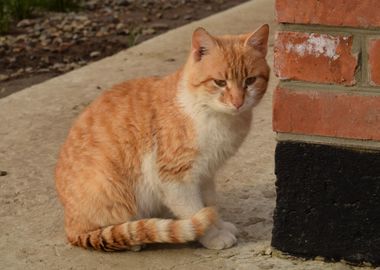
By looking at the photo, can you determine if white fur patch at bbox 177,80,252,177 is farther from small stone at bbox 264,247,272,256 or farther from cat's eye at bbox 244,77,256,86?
small stone at bbox 264,247,272,256

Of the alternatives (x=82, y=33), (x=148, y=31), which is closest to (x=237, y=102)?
(x=148, y=31)

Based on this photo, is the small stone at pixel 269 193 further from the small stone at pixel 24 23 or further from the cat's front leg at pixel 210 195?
the small stone at pixel 24 23

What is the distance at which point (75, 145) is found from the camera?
3262mm

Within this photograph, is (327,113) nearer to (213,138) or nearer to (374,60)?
(374,60)

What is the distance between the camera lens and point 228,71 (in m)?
3.09

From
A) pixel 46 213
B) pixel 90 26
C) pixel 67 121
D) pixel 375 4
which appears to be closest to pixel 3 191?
pixel 46 213

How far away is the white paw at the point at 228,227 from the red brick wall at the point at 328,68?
56cm

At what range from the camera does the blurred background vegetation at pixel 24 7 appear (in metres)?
7.56

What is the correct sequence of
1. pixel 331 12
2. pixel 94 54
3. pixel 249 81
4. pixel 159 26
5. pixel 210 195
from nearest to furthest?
1. pixel 331 12
2. pixel 249 81
3. pixel 210 195
4. pixel 94 54
5. pixel 159 26

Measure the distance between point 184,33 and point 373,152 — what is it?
3727 millimetres

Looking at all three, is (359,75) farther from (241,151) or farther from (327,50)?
(241,151)

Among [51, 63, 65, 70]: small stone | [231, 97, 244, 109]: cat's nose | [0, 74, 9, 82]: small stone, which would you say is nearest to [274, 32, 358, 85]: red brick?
[231, 97, 244, 109]: cat's nose

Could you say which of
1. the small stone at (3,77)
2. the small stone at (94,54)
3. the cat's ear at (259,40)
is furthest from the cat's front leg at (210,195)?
the small stone at (94,54)

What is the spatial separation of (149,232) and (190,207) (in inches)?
7.7
